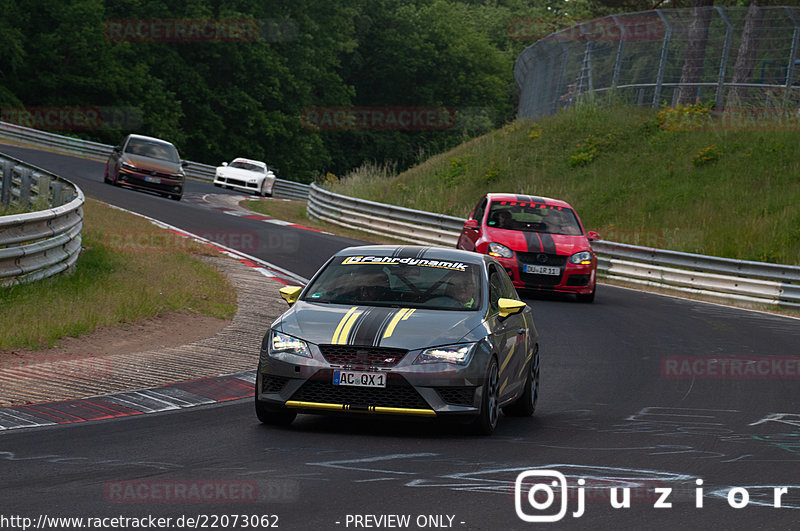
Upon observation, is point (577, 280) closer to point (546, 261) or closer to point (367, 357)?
point (546, 261)

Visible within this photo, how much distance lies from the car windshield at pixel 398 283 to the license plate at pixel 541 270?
9.46m

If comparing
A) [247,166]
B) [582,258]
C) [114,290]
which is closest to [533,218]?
[582,258]

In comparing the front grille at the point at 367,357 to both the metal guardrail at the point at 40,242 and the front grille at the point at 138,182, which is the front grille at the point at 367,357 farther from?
the front grille at the point at 138,182

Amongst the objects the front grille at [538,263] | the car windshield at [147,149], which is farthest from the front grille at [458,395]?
the car windshield at [147,149]

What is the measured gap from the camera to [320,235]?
28156mm

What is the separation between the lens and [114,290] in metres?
15.0

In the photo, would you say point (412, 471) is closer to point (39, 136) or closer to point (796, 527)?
point (796, 527)

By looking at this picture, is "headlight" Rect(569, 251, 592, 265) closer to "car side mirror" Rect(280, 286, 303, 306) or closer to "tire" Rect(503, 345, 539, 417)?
"tire" Rect(503, 345, 539, 417)

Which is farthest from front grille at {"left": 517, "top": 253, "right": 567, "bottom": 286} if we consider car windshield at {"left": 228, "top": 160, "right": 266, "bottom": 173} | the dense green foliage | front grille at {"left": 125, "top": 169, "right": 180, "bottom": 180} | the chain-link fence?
car windshield at {"left": 228, "top": 160, "right": 266, "bottom": 173}

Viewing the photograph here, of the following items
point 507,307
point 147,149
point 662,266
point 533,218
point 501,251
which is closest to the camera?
point 507,307

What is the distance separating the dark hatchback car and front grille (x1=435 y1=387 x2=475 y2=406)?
27723 millimetres

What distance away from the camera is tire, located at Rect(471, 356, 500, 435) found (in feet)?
28.0

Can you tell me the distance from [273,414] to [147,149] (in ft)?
90.8

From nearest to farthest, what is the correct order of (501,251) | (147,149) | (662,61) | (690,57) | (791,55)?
(501,251), (791,55), (690,57), (662,61), (147,149)
